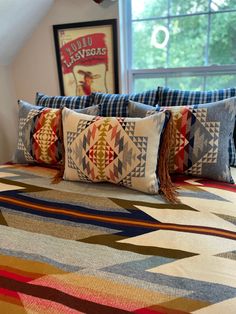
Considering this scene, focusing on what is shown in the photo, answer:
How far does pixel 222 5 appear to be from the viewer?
176 cm

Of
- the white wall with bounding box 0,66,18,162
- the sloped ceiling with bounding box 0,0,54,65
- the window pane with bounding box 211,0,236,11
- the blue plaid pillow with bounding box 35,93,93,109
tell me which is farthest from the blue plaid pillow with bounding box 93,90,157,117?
the white wall with bounding box 0,66,18,162

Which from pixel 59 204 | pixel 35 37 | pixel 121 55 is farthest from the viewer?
pixel 35 37

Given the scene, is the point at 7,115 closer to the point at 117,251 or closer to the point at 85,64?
the point at 85,64

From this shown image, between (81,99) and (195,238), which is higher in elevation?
(81,99)

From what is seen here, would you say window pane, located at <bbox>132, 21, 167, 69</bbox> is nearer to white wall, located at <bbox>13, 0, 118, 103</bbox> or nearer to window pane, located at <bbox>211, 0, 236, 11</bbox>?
white wall, located at <bbox>13, 0, 118, 103</bbox>

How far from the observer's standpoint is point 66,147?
1.36 metres

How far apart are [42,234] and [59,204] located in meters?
0.22

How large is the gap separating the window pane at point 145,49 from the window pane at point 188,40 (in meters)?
0.08

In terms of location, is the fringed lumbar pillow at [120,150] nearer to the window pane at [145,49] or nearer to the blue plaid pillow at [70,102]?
the blue plaid pillow at [70,102]

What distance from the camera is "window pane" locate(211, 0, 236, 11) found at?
1749 millimetres

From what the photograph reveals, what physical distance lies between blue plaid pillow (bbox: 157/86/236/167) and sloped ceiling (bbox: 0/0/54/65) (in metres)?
1.18

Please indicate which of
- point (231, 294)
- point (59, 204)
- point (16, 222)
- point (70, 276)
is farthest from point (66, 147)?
point (231, 294)

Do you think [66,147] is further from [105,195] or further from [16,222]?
[16,222]

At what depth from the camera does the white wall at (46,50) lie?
1.96 m
